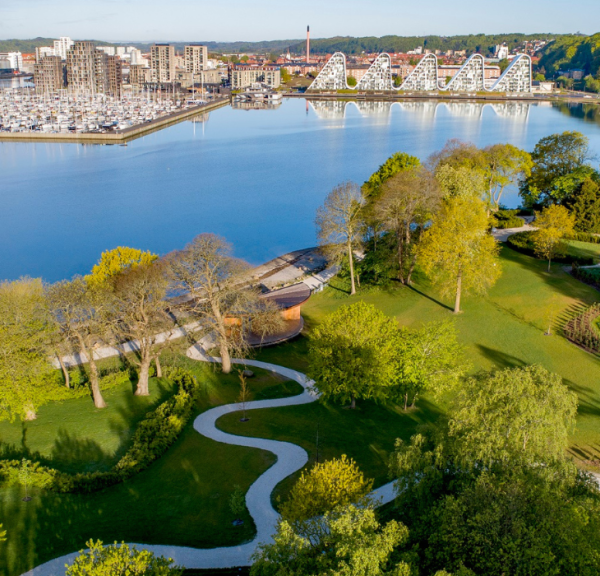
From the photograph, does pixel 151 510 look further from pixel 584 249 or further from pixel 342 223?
pixel 584 249

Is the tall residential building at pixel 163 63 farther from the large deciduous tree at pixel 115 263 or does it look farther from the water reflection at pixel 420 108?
the large deciduous tree at pixel 115 263

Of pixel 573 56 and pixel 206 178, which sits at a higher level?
pixel 573 56

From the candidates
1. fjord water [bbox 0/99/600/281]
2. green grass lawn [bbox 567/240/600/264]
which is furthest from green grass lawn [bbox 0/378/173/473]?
green grass lawn [bbox 567/240/600/264]

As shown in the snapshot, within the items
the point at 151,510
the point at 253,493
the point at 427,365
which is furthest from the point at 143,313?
the point at 427,365

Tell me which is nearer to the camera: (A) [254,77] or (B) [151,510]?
(B) [151,510]

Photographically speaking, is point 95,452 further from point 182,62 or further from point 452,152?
point 182,62

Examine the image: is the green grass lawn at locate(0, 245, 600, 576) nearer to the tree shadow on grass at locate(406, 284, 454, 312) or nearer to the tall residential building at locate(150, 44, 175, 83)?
the tree shadow on grass at locate(406, 284, 454, 312)

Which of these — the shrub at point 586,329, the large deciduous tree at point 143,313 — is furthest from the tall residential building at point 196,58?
the shrub at point 586,329
